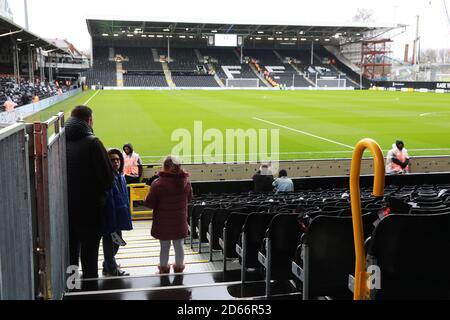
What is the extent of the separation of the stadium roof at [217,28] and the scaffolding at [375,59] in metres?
3.29

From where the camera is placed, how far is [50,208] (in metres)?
3.36

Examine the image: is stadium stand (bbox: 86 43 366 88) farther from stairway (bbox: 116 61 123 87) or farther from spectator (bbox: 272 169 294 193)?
spectator (bbox: 272 169 294 193)

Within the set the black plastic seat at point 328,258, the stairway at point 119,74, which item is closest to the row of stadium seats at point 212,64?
the stairway at point 119,74

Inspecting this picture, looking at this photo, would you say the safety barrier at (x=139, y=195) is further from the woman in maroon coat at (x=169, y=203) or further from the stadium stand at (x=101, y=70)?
the stadium stand at (x=101, y=70)

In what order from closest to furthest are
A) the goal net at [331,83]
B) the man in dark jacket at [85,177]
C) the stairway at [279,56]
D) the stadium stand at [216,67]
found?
the man in dark jacket at [85,177], the stadium stand at [216,67], the goal net at [331,83], the stairway at [279,56]

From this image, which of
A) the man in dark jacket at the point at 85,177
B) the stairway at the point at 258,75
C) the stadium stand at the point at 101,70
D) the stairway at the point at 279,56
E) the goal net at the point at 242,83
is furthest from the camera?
the stairway at the point at 279,56

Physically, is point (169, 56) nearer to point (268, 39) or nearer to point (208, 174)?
point (268, 39)

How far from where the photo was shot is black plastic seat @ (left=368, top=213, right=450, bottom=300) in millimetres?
2721

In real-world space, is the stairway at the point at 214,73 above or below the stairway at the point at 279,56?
below

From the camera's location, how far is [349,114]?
3225cm

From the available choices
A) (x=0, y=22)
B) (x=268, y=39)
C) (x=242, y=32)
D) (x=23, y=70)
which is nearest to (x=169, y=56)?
(x=242, y=32)

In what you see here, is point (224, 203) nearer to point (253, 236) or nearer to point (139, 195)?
point (253, 236)

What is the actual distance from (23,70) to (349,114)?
48.7 metres

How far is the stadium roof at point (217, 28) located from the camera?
76250 mm
